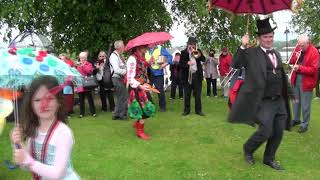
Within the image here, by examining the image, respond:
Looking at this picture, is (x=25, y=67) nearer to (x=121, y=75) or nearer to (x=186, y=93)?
(x=121, y=75)

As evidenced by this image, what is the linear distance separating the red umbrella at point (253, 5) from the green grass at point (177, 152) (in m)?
2.30

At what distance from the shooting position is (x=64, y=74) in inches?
150

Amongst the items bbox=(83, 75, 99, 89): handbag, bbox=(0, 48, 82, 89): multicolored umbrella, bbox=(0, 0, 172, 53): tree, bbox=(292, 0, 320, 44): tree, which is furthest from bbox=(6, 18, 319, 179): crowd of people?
bbox=(292, 0, 320, 44): tree

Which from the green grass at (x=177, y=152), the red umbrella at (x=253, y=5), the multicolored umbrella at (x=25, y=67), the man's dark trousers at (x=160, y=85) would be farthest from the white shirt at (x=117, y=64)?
the multicolored umbrella at (x=25, y=67)

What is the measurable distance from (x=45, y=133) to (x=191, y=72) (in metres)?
8.92

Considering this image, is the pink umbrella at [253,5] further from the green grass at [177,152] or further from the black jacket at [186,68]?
the black jacket at [186,68]

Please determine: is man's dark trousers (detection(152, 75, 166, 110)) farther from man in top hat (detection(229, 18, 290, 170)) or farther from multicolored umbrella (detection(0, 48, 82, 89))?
multicolored umbrella (detection(0, 48, 82, 89))

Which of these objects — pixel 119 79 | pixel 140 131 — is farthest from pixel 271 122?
pixel 119 79

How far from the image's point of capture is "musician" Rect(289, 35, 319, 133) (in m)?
9.92

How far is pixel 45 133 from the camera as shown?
131 inches

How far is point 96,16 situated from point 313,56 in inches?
307

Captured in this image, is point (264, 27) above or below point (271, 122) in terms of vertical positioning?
above

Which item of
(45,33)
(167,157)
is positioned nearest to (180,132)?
(167,157)

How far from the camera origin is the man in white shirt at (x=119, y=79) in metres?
11.8
